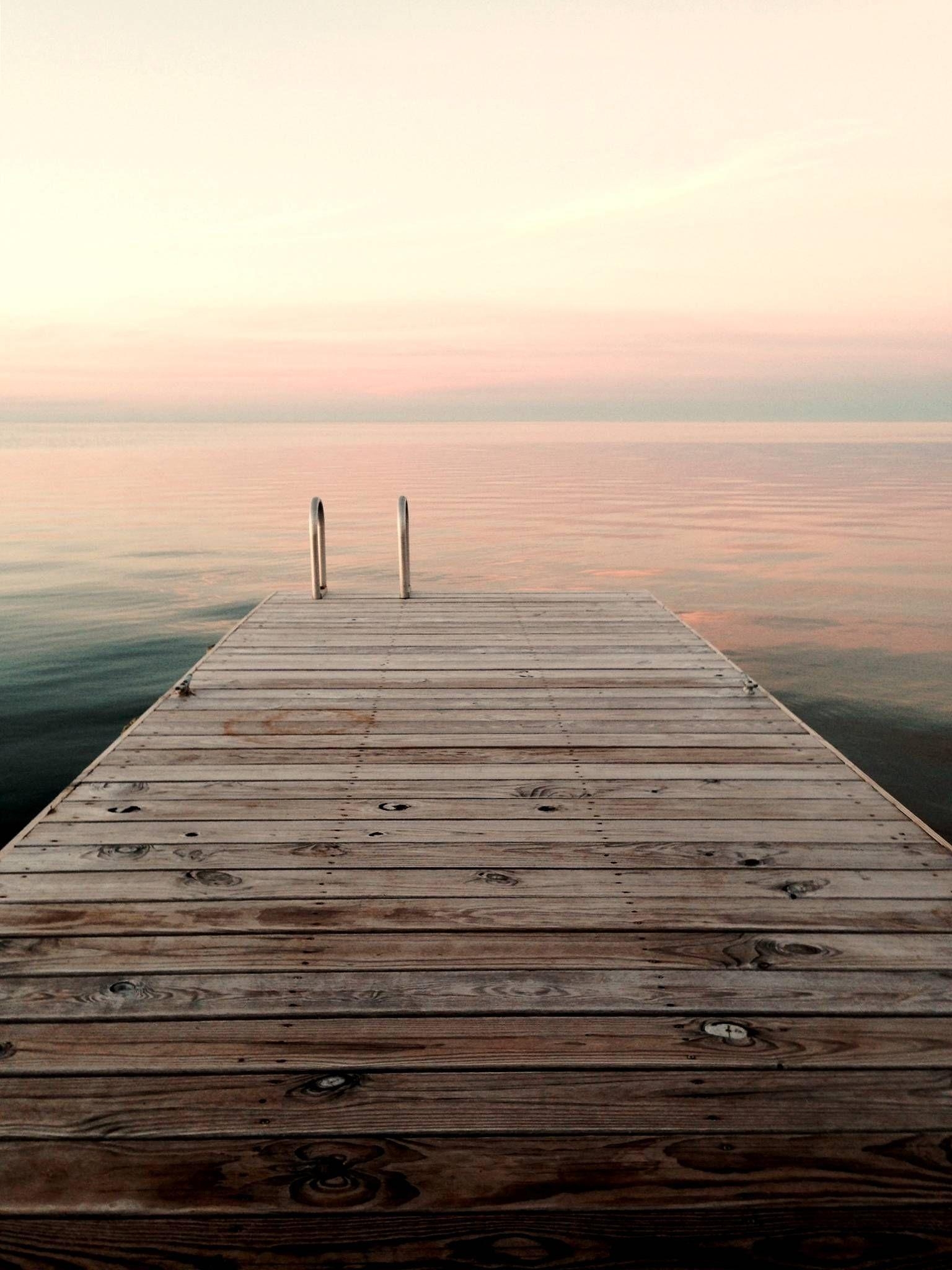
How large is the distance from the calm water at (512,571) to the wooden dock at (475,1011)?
3474 mm

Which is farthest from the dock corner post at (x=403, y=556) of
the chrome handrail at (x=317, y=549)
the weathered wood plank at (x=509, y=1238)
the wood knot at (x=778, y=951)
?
the weathered wood plank at (x=509, y=1238)

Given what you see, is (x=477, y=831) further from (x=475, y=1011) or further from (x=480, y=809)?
(x=475, y=1011)

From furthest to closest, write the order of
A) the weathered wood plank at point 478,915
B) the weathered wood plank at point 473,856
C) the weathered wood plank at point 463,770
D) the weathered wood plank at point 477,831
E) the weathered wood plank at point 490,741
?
the weathered wood plank at point 490,741 < the weathered wood plank at point 463,770 < the weathered wood plank at point 477,831 < the weathered wood plank at point 473,856 < the weathered wood plank at point 478,915

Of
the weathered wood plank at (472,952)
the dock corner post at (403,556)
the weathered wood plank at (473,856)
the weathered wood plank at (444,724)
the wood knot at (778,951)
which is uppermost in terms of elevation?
the dock corner post at (403,556)

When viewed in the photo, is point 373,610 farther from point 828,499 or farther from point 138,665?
point 828,499

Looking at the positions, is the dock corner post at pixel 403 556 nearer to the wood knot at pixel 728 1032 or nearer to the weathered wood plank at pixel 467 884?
the weathered wood plank at pixel 467 884

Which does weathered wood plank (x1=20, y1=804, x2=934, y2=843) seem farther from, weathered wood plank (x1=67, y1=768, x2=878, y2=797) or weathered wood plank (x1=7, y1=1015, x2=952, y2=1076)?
weathered wood plank (x1=7, y1=1015, x2=952, y2=1076)

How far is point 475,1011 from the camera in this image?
2.65 metres

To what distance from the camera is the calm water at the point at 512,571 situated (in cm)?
902

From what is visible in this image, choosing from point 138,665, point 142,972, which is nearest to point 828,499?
point 138,665

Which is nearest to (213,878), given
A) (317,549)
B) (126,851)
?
(126,851)

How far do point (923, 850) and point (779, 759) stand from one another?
1.09 meters

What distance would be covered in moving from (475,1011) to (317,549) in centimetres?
654

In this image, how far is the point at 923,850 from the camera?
364 centimetres
